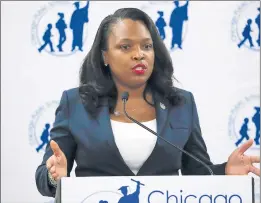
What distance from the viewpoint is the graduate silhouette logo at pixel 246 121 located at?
2.43 meters

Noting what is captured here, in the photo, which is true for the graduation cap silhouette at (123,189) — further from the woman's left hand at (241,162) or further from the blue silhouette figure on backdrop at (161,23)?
the blue silhouette figure on backdrop at (161,23)

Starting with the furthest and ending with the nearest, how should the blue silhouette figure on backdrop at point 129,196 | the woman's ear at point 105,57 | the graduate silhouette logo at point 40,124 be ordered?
the graduate silhouette logo at point 40,124 < the woman's ear at point 105,57 < the blue silhouette figure on backdrop at point 129,196

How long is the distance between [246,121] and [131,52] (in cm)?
97

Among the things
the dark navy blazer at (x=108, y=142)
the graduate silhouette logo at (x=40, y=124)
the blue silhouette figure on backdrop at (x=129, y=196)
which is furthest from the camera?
the graduate silhouette logo at (x=40, y=124)

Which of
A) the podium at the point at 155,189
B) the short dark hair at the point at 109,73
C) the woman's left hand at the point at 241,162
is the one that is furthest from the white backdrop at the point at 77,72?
the podium at the point at 155,189

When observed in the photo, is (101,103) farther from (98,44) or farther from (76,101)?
(98,44)

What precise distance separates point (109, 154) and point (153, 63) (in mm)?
326

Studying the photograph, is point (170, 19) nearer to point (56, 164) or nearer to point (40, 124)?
point (40, 124)

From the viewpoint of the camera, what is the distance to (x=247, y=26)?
2477 millimetres

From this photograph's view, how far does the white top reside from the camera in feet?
5.44

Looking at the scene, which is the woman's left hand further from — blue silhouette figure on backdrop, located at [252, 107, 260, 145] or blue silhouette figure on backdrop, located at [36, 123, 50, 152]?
blue silhouette figure on backdrop, located at [36, 123, 50, 152]

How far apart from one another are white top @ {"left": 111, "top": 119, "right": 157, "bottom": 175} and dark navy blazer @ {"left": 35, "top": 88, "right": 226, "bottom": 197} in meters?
0.03

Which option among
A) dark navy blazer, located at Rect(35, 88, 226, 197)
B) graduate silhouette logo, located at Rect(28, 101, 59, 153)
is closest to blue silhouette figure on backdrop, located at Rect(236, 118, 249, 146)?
dark navy blazer, located at Rect(35, 88, 226, 197)

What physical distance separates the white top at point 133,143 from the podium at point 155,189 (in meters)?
0.43
